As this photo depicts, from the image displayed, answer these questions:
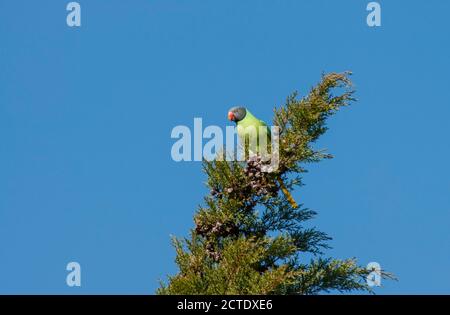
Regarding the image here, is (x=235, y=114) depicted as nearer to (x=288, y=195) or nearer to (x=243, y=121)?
(x=243, y=121)

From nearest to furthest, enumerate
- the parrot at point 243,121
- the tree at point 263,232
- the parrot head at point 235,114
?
the tree at point 263,232
the parrot at point 243,121
the parrot head at point 235,114

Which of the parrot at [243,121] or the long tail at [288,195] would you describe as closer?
the long tail at [288,195]

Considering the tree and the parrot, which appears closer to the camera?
the tree

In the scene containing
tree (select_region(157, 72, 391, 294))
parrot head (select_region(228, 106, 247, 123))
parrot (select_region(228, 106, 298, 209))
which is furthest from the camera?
parrot head (select_region(228, 106, 247, 123))

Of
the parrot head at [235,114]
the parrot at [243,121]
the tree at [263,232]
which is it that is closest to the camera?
the tree at [263,232]

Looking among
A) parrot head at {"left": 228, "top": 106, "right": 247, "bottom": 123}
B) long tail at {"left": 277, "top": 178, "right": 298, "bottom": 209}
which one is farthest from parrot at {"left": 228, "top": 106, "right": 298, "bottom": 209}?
long tail at {"left": 277, "top": 178, "right": 298, "bottom": 209}

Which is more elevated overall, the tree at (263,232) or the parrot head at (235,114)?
the parrot head at (235,114)

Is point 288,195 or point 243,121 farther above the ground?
point 243,121

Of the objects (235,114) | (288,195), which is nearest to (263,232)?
(288,195)

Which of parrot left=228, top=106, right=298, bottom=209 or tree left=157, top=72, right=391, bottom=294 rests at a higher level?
parrot left=228, top=106, right=298, bottom=209

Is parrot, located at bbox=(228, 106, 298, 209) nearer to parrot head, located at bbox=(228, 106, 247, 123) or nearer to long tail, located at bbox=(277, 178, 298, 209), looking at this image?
parrot head, located at bbox=(228, 106, 247, 123)

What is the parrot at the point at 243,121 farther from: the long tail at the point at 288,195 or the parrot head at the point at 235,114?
the long tail at the point at 288,195

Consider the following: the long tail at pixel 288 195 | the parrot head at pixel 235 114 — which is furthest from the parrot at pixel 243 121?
the long tail at pixel 288 195
